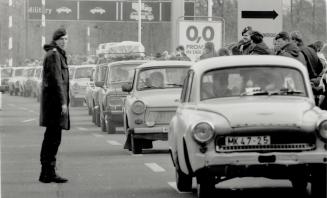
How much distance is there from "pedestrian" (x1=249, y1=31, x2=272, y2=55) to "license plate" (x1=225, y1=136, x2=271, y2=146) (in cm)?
626

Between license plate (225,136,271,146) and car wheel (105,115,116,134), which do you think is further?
car wheel (105,115,116,134)

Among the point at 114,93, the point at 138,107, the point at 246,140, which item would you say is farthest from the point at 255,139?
the point at 114,93

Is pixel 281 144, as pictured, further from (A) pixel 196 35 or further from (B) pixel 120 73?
(A) pixel 196 35

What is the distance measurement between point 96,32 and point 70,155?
8587 centimetres

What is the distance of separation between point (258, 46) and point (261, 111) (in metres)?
6.26

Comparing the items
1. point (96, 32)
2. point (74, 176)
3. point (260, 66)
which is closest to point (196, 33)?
point (74, 176)

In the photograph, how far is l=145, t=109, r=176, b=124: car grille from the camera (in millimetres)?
18656

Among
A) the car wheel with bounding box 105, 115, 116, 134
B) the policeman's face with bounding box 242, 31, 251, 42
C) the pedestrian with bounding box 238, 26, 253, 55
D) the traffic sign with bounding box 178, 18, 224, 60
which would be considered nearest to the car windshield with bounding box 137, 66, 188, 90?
the pedestrian with bounding box 238, 26, 253, 55

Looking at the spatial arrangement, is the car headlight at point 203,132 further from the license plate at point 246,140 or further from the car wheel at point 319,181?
the car wheel at point 319,181

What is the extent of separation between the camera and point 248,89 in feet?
39.2

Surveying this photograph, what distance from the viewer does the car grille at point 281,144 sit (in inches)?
435

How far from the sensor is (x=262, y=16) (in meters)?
18.8

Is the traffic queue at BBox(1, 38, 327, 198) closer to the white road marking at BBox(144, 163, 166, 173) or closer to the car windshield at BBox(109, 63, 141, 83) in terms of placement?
the white road marking at BBox(144, 163, 166, 173)

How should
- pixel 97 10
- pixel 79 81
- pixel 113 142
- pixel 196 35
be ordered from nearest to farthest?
pixel 113 142
pixel 196 35
pixel 79 81
pixel 97 10
